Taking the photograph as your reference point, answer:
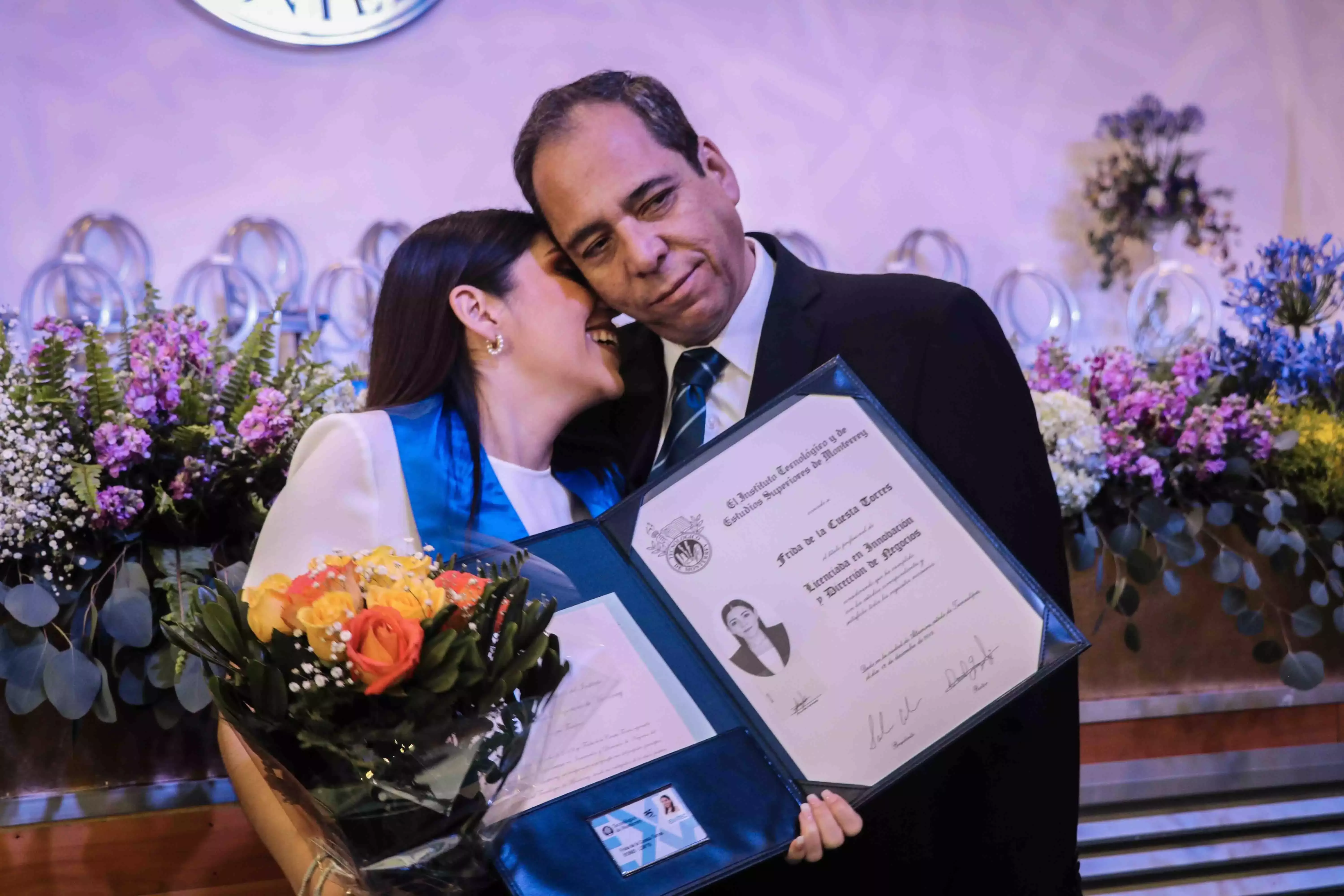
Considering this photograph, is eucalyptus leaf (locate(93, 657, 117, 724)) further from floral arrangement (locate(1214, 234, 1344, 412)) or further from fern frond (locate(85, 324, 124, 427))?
floral arrangement (locate(1214, 234, 1344, 412))

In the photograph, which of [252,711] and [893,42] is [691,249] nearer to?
[252,711]

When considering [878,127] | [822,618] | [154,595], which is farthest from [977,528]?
[878,127]

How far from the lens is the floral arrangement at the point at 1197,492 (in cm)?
240

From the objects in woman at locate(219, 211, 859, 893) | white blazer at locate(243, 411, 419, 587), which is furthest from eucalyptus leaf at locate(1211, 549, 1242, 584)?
white blazer at locate(243, 411, 419, 587)

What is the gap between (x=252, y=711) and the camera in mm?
963

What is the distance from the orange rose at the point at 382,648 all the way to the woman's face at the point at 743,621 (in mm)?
517

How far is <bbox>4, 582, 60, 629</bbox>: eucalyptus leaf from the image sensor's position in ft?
5.69

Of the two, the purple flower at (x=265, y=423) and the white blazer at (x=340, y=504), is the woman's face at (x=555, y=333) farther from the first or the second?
the purple flower at (x=265, y=423)

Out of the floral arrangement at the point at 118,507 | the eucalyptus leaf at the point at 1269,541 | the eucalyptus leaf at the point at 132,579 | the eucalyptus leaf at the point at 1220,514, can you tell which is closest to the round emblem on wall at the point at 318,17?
the floral arrangement at the point at 118,507

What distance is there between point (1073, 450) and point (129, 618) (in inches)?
73.9

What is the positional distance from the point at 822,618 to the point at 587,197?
0.75m

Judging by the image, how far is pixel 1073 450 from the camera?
232cm

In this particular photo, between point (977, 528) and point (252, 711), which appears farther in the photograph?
point (977, 528)

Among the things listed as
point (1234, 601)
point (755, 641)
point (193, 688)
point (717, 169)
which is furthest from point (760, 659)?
point (1234, 601)
